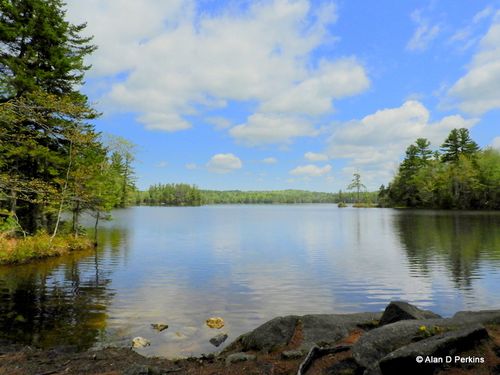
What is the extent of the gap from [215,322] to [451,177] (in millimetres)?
109331

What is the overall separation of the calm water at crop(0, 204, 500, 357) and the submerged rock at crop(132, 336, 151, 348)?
0.33 metres

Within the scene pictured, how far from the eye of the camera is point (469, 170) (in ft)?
323

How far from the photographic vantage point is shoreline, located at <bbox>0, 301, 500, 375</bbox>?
6113 mm

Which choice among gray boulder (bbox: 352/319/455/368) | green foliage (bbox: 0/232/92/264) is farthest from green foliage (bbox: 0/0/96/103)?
gray boulder (bbox: 352/319/455/368)

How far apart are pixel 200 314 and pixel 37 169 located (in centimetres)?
2512

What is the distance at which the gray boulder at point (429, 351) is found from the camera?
6016mm

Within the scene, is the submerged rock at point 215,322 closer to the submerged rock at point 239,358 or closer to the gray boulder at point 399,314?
the submerged rock at point 239,358

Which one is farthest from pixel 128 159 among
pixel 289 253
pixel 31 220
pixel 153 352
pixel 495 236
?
pixel 153 352

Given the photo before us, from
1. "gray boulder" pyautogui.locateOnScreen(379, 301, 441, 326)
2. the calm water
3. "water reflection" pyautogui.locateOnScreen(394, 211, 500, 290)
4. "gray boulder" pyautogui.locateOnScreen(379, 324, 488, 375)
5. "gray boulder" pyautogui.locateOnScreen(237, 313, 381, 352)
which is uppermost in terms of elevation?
"gray boulder" pyautogui.locateOnScreen(379, 324, 488, 375)

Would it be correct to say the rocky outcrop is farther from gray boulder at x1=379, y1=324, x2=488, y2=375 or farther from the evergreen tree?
the evergreen tree

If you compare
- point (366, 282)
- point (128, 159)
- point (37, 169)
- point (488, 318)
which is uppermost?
point (128, 159)

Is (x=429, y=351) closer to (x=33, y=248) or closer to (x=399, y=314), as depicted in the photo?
(x=399, y=314)

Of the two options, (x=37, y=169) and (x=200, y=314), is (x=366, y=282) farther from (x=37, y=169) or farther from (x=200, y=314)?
(x=37, y=169)

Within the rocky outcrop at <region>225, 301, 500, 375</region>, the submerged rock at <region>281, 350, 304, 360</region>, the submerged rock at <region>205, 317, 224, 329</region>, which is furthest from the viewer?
the submerged rock at <region>205, 317, 224, 329</region>
